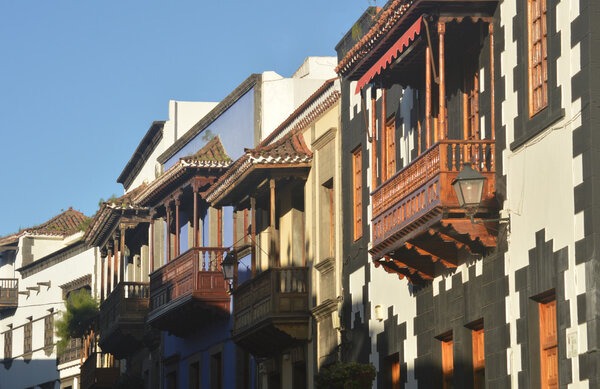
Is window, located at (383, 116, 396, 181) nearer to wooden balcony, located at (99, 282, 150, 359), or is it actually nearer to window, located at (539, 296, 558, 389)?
window, located at (539, 296, 558, 389)

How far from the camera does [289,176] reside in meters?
27.1

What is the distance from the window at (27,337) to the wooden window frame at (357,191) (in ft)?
106

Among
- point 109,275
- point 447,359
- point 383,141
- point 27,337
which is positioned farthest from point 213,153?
point 27,337

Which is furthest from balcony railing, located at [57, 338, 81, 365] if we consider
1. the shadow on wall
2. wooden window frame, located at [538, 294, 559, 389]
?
wooden window frame, located at [538, 294, 559, 389]

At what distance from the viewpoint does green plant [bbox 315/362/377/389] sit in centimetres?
2052

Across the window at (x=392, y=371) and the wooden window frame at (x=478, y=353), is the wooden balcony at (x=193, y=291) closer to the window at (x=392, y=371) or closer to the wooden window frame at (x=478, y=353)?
the window at (x=392, y=371)

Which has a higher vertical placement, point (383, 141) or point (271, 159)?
point (271, 159)

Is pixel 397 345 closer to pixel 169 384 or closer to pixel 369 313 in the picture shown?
pixel 369 313

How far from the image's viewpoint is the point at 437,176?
17.3m

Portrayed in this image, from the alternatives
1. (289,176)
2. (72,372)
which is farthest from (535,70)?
(72,372)

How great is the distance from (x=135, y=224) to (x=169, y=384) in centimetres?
474

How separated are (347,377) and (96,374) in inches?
903

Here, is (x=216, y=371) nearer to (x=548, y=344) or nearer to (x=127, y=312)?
(x=127, y=312)

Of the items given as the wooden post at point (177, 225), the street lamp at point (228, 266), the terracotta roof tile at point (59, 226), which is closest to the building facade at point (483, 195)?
the street lamp at point (228, 266)
